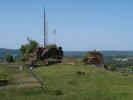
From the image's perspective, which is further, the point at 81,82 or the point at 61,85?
the point at 81,82

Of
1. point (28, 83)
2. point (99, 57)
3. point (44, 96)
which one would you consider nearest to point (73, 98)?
point (44, 96)

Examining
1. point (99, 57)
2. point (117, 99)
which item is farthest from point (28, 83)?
point (99, 57)

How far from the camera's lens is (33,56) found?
59.8 m

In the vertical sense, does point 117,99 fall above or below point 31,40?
below

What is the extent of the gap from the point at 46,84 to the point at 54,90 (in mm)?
3986

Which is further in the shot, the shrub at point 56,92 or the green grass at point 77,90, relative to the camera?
the shrub at point 56,92

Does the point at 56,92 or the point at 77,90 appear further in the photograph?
the point at 77,90

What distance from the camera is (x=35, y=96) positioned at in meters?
25.8

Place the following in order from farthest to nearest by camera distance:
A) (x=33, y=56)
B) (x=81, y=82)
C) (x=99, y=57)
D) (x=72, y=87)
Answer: (x=33, y=56), (x=99, y=57), (x=81, y=82), (x=72, y=87)

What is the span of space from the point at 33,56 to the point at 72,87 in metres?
31.0

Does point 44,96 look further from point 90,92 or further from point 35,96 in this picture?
point 90,92

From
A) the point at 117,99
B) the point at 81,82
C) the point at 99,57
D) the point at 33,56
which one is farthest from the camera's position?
the point at 33,56

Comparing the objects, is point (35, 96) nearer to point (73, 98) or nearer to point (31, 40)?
point (73, 98)

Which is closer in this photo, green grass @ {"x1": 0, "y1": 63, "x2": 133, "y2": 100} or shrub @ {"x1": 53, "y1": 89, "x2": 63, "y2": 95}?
green grass @ {"x1": 0, "y1": 63, "x2": 133, "y2": 100}
